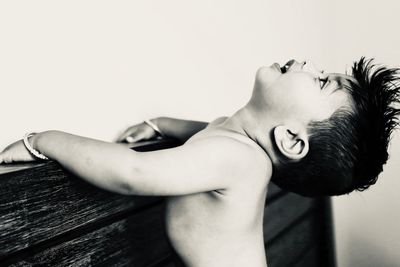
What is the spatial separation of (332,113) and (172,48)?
16.2 inches

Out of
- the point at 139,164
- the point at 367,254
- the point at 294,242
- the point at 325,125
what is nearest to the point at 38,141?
the point at 139,164

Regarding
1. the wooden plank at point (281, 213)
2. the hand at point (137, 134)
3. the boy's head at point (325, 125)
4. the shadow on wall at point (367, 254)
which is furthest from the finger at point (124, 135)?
the shadow on wall at point (367, 254)

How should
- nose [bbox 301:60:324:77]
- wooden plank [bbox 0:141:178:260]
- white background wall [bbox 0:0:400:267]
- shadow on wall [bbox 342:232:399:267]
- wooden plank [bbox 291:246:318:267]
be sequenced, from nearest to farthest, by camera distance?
→ wooden plank [bbox 0:141:178:260]
white background wall [bbox 0:0:400:267]
nose [bbox 301:60:324:77]
wooden plank [bbox 291:246:318:267]
shadow on wall [bbox 342:232:399:267]

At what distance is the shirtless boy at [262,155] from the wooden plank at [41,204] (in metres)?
0.04

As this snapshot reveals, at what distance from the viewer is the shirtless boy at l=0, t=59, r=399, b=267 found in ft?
1.99

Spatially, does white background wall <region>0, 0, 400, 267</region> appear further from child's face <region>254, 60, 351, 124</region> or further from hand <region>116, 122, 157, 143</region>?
child's face <region>254, 60, 351, 124</region>

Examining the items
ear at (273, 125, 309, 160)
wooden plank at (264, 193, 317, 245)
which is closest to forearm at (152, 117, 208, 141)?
ear at (273, 125, 309, 160)

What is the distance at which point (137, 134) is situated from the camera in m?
0.83

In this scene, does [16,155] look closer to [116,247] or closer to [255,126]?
[116,247]

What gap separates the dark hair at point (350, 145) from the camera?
0.71 m

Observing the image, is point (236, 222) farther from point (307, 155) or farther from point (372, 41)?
point (372, 41)

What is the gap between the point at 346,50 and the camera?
5.54 ft

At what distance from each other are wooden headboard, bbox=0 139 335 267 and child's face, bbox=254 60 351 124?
24 cm

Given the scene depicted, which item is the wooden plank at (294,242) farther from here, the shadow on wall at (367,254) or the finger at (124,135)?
the finger at (124,135)
